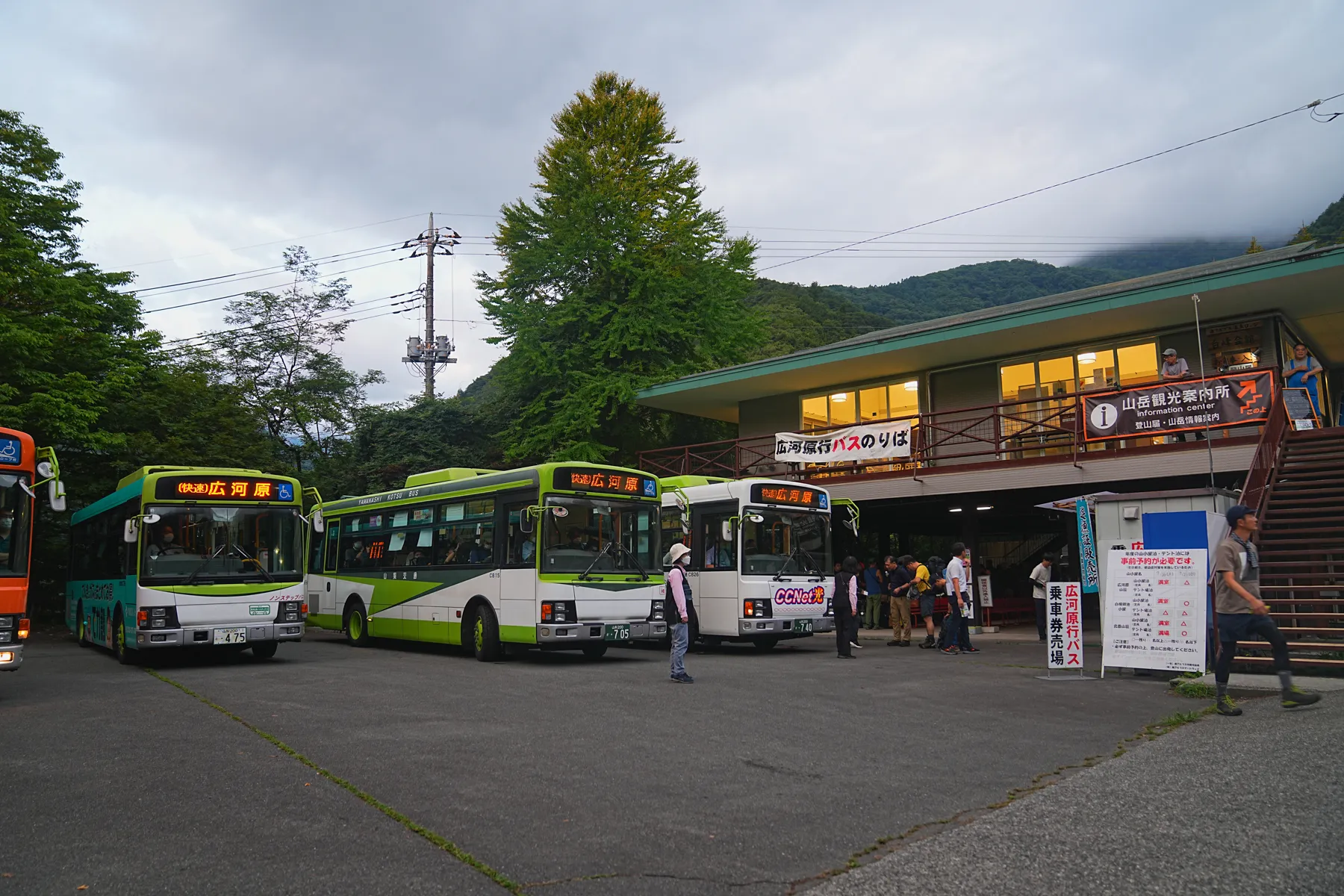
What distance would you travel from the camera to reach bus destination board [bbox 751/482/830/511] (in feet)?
53.2

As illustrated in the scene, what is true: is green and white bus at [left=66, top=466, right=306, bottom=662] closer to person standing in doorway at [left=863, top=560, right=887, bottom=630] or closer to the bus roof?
the bus roof

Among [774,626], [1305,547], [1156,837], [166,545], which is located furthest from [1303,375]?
[166,545]

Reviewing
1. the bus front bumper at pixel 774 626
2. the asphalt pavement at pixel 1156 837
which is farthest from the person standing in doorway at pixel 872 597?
the asphalt pavement at pixel 1156 837

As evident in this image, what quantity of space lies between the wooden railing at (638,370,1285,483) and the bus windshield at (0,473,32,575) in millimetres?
16140

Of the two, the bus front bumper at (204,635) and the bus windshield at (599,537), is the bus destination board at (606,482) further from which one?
the bus front bumper at (204,635)

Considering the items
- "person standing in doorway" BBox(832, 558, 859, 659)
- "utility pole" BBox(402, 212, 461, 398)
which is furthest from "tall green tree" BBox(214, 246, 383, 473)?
"person standing in doorway" BBox(832, 558, 859, 659)

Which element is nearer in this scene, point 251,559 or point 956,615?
point 251,559

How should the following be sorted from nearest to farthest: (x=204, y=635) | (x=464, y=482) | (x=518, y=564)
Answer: (x=204, y=635) < (x=518, y=564) < (x=464, y=482)

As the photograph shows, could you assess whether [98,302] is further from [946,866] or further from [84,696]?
[946,866]

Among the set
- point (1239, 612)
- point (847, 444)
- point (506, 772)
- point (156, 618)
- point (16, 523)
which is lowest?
point (506, 772)

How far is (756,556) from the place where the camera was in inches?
635

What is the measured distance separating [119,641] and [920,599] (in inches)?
544

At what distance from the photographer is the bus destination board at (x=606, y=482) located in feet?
46.3

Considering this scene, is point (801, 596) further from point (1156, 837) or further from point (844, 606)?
point (1156, 837)
